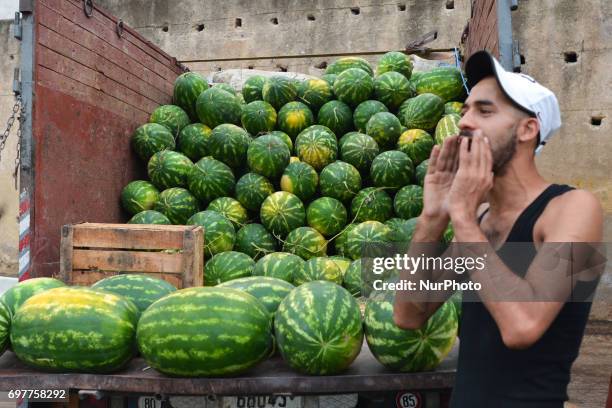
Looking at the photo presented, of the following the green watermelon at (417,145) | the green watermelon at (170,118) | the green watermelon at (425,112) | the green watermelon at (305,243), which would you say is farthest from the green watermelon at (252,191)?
the green watermelon at (425,112)

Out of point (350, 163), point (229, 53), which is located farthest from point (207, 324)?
point (229, 53)

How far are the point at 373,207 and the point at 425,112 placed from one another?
1.10 metres

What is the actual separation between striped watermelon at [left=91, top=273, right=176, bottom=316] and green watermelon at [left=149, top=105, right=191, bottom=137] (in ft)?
11.0

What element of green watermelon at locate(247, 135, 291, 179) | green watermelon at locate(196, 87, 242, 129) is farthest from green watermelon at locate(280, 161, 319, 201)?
green watermelon at locate(196, 87, 242, 129)

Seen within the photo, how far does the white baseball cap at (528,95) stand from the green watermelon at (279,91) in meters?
4.48

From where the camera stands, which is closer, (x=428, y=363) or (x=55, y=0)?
(x=428, y=363)

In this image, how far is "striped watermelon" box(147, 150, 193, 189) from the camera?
5.30 meters

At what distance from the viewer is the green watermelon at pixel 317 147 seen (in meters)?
5.37

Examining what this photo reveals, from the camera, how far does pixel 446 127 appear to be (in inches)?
200

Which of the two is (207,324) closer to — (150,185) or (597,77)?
(150,185)

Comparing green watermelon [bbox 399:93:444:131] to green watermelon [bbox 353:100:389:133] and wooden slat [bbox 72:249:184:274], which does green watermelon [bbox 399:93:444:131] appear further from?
wooden slat [bbox 72:249:184:274]

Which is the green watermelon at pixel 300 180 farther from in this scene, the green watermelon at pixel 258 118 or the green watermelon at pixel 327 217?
the green watermelon at pixel 258 118

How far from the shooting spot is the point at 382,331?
2.09 metres

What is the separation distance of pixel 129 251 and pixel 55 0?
76.0 inches
